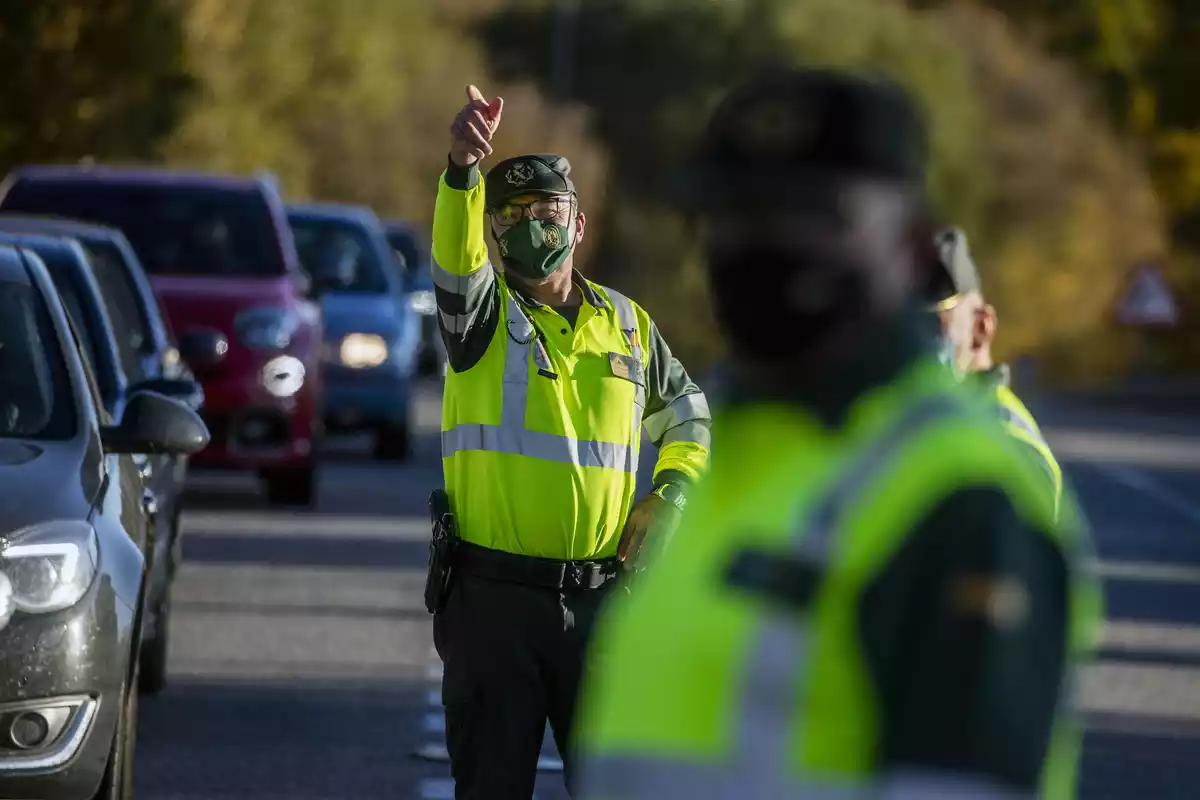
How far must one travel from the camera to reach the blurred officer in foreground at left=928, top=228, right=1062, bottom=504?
5.77 metres

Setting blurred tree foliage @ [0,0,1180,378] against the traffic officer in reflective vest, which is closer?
the traffic officer in reflective vest

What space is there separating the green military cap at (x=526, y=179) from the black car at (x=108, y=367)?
3.40 m

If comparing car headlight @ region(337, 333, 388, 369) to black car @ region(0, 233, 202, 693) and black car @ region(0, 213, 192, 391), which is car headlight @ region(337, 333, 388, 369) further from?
black car @ region(0, 233, 202, 693)

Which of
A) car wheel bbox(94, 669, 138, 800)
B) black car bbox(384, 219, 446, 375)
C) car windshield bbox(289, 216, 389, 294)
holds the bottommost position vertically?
black car bbox(384, 219, 446, 375)

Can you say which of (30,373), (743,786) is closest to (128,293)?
(30,373)

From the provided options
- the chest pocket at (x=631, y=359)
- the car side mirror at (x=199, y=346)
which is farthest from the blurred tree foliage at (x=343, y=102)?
the chest pocket at (x=631, y=359)

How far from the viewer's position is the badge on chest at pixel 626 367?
5.93 metres

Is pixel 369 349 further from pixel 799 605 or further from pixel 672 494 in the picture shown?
pixel 799 605

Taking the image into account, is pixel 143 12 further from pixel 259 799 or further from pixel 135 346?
pixel 259 799

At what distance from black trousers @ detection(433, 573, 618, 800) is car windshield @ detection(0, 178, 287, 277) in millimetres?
11128

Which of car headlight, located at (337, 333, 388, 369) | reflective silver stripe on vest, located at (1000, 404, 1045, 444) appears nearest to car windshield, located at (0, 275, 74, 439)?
reflective silver stripe on vest, located at (1000, 404, 1045, 444)

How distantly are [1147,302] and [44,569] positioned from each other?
4211 centimetres

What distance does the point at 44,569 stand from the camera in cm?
718

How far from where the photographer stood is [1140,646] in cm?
1325
